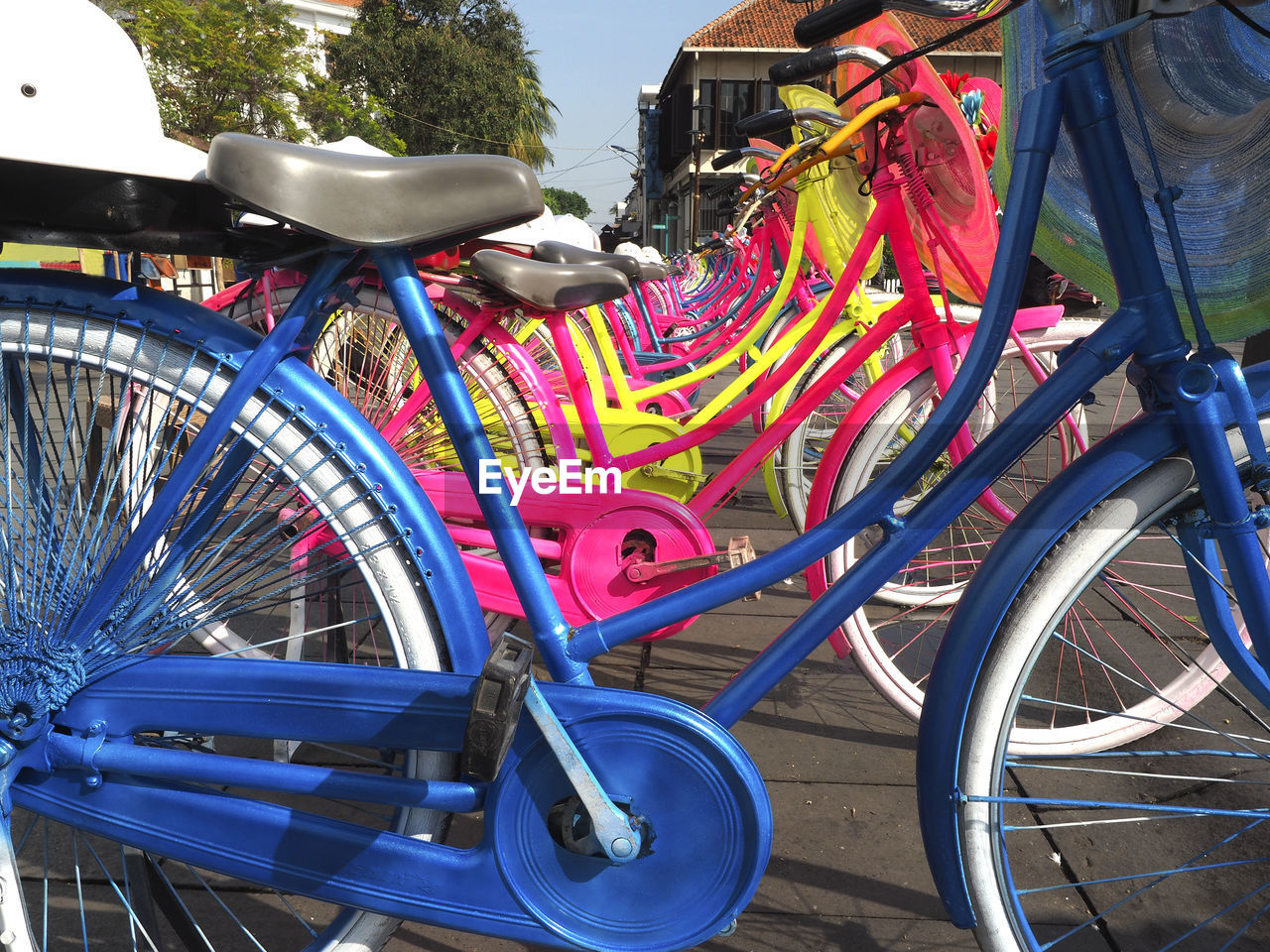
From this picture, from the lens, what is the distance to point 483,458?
1.16 metres

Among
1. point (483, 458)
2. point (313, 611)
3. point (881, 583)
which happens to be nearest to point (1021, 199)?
point (881, 583)

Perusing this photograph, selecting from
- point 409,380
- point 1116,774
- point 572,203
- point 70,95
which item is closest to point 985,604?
point 1116,774

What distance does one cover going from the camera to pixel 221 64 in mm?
13375

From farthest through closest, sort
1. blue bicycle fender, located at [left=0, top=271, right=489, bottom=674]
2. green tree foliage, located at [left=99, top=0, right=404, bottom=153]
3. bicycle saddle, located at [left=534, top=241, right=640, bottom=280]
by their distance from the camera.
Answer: green tree foliage, located at [left=99, top=0, right=404, bottom=153]
bicycle saddle, located at [left=534, top=241, right=640, bottom=280]
blue bicycle fender, located at [left=0, top=271, right=489, bottom=674]

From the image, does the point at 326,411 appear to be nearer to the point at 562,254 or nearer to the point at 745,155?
the point at 562,254

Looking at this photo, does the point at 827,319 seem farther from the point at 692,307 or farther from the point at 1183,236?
the point at 692,307

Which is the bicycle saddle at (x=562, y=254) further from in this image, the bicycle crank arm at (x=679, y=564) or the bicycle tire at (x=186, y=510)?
the bicycle tire at (x=186, y=510)

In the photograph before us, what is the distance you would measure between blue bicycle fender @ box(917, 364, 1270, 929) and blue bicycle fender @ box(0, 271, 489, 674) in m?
0.58

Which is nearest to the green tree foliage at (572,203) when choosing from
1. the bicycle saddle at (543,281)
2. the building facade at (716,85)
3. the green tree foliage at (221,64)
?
the building facade at (716,85)

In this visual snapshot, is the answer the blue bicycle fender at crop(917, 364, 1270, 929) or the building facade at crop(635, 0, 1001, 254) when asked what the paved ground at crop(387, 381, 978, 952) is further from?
the building facade at crop(635, 0, 1001, 254)

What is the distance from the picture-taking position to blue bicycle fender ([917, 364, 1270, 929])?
1009mm

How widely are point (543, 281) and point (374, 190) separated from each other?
1.19m

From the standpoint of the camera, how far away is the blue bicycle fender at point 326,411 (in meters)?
1.16

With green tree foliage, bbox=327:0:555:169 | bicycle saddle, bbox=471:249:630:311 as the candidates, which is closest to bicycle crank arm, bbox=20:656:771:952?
bicycle saddle, bbox=471:249:630:311
